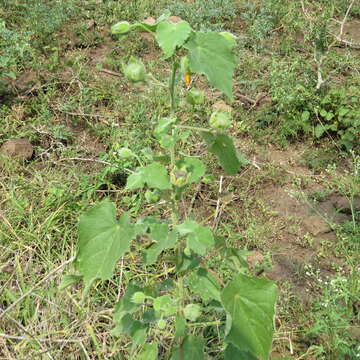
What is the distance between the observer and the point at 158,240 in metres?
1.33

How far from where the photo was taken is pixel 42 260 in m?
2.49

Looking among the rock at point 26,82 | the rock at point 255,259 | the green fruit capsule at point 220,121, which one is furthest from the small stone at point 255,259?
the rock at point 26,82

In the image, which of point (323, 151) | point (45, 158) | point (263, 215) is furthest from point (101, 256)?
point (323, 151)

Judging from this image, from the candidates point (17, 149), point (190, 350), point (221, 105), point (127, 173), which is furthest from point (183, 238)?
point (221, 105)

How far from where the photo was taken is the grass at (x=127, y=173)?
2213mm

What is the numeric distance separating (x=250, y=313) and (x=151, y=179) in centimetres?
47

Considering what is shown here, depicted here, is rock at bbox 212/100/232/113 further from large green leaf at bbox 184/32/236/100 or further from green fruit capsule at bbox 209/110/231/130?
large green leaf at bbox 184/32/236/100

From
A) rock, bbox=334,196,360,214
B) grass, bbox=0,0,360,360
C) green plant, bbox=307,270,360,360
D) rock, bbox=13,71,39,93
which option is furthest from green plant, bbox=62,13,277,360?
rock, bbox=13,71,39,93

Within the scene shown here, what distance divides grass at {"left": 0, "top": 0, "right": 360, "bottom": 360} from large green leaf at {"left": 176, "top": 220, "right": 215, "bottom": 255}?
0.29 meters

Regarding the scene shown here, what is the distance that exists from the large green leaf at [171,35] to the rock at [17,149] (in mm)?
2158

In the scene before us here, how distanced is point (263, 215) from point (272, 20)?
8.69 feet

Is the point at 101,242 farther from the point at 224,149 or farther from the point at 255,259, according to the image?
the point at 255,259

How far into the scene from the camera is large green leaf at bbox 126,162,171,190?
133 centimetres

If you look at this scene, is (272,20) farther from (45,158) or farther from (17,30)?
(45,158)
